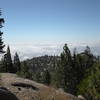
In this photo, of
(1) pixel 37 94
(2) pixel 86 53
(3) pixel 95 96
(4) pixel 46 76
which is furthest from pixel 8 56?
(1) pixel 37 94

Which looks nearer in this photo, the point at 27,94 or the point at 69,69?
the point at 27,94

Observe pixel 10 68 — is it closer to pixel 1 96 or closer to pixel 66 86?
pixel 66 86

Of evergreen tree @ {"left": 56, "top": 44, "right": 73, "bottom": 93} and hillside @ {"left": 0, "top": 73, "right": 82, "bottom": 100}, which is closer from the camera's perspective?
hillside @ {"left": 0, "top": 73, "right": 82, "bottom": 100}

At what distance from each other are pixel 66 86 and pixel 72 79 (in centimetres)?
289

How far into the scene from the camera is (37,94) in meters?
28.5

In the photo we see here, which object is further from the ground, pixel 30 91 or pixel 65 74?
pixel 30 91

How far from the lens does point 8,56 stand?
325ft

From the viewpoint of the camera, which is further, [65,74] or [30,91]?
[65,74]

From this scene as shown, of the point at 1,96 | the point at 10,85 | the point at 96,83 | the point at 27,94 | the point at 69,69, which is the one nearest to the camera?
the point at 1,96

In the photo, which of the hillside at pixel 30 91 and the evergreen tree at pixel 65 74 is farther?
the evergreen tree at pixel 65 74

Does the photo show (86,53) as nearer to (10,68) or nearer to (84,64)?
(84,64)

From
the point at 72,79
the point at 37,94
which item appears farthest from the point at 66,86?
the point at 37,94

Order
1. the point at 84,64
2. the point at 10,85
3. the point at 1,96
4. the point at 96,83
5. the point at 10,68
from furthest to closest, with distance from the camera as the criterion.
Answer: the point at 10,68
the point at 84,64
the point at 96,83
the point at 10,85
the point at 1,96

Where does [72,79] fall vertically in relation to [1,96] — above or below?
below
